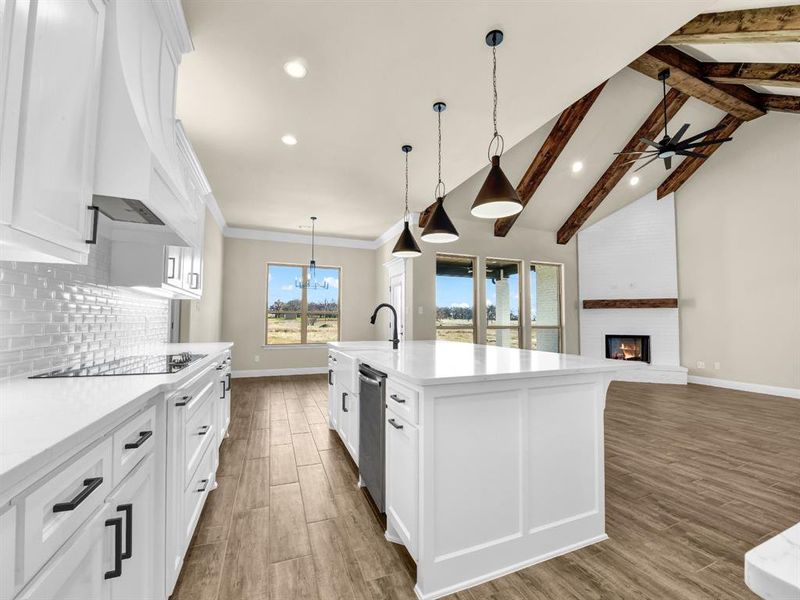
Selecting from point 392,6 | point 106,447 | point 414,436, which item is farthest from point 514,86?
point 106,447

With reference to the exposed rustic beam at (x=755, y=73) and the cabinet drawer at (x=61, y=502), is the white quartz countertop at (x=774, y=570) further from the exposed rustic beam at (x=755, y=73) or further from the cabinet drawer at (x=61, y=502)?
the exposed rustic beam at (x=755, y=73)

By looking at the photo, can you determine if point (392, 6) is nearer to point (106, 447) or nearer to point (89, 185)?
point (89, 185)

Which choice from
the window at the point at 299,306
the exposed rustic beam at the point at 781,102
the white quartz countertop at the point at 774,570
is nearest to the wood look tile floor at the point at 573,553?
the white quartz countertop at the point at 774,570

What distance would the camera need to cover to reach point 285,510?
217 cm

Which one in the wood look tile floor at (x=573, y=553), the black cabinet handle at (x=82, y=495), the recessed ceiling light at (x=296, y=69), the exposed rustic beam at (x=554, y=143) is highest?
the exposed rustic beam at (x=554, y=143)

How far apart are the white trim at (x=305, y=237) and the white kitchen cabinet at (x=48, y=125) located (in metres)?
5.22

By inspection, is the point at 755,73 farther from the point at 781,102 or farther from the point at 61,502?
the point at 61,502

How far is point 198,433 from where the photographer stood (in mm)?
1830

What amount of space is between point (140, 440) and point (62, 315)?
3.48 feet

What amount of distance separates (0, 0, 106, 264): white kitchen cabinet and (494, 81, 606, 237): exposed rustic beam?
14.7ft

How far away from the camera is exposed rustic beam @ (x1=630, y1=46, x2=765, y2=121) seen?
13.3 ft

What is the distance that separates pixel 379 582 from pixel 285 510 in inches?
34.0

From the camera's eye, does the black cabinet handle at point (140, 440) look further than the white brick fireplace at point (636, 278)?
No

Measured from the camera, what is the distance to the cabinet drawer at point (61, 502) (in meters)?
0.64
